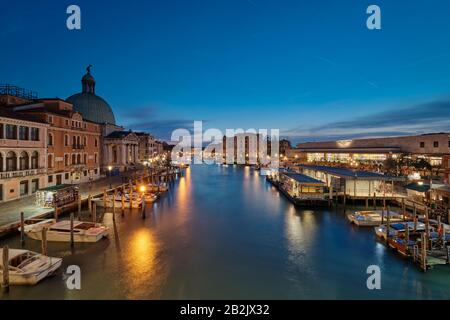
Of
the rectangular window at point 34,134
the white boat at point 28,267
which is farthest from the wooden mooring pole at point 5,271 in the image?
the rectangular window at point 34,134

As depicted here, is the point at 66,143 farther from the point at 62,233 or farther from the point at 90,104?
the point at 90,104

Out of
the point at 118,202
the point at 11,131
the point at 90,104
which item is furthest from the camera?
the point at 90,104

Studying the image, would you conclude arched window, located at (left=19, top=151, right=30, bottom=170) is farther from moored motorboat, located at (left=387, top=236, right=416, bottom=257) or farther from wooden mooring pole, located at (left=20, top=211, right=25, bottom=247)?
moored motorboat, located at (left=387, top=236, right=416, bottom=257)

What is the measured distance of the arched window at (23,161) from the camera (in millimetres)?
29475

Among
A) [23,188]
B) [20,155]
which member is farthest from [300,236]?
[20,155]

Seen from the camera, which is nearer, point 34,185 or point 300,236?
point 300,236

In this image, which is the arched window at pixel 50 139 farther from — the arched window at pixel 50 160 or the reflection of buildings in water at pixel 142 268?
the reflection of buildings in water at pixel 142 268

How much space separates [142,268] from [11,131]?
2322cm

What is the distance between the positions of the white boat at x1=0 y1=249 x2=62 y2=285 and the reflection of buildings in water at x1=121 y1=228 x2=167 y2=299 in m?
4.09

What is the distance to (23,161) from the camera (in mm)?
29938

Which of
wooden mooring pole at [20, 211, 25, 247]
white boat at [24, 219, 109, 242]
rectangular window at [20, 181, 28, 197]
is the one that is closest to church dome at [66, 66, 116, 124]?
rectangular window at [20, 181, 28, 197]

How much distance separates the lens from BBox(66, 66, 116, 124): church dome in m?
59.4

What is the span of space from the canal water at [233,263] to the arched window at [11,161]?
11.4m
